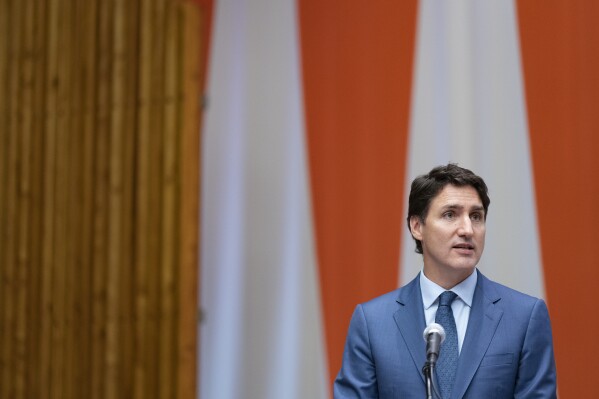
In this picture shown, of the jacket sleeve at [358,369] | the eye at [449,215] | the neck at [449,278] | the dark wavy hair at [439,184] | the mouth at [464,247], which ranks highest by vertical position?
the dark wavy hair at [439,184]

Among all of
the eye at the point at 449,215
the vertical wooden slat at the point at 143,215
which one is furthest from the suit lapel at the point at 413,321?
the vertical wooden slat at the point at 143,215

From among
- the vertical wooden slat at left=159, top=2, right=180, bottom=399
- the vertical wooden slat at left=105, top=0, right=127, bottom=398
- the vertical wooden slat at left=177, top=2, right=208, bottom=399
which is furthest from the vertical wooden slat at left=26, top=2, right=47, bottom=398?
the vertical wooden slat at left=177, top=2, right=208, bottom=399

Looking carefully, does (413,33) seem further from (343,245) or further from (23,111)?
(23,111)

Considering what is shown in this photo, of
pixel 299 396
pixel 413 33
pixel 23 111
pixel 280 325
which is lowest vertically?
pixel 299 396

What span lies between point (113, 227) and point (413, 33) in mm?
1700

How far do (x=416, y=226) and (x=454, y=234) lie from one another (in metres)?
0.17

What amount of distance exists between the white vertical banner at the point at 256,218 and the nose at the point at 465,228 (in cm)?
164

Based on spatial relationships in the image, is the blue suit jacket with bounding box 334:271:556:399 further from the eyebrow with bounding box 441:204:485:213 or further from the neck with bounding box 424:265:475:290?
the eyebrow with bounding box 441:204:485:213

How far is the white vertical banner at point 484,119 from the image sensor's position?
3.55 metres

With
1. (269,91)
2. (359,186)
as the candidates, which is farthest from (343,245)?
(269,91)

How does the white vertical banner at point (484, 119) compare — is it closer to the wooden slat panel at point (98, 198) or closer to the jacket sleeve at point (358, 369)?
the wooden slat panel at point (98, 198)

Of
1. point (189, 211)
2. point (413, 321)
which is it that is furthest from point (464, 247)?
point (189, 211)

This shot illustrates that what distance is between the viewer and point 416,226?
104 inches

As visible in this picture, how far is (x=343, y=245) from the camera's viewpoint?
3967mm
